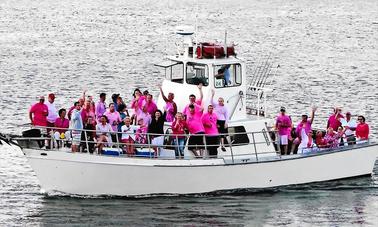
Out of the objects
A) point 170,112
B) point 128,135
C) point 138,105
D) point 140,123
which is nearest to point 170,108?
point 170,112

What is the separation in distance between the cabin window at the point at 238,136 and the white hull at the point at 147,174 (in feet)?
3.21

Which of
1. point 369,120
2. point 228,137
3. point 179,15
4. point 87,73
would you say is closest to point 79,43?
point 87,73

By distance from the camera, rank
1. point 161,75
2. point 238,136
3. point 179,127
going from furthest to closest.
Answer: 1. point 161,75
2. point 238,136
3. point 179,127

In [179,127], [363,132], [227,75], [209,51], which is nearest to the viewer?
[179,127]

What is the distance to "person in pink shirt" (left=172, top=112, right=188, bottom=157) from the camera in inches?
1261

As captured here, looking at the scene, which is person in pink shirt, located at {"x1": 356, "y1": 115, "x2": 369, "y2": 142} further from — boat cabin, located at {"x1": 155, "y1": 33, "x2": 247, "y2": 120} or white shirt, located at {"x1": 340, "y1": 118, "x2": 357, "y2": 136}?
boat cabin, located at {"x1": 155, "y1": 33, "x2": 247, "y2": 120}

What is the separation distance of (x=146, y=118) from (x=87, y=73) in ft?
91.4

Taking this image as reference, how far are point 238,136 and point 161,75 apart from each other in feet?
85.6

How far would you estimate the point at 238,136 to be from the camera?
110ft

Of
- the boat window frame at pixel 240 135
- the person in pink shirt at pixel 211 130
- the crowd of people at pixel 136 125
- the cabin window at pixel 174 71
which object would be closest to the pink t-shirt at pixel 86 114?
the crowd of people at pixel 136 125

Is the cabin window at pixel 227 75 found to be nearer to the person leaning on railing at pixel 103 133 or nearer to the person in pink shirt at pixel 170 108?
the person in pink shirt at pixel 170 108

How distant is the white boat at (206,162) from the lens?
103 feet

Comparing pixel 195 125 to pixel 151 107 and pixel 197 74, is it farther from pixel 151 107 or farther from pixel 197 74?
pixel 197 74

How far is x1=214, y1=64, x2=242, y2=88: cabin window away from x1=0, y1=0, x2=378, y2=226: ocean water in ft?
11.0
